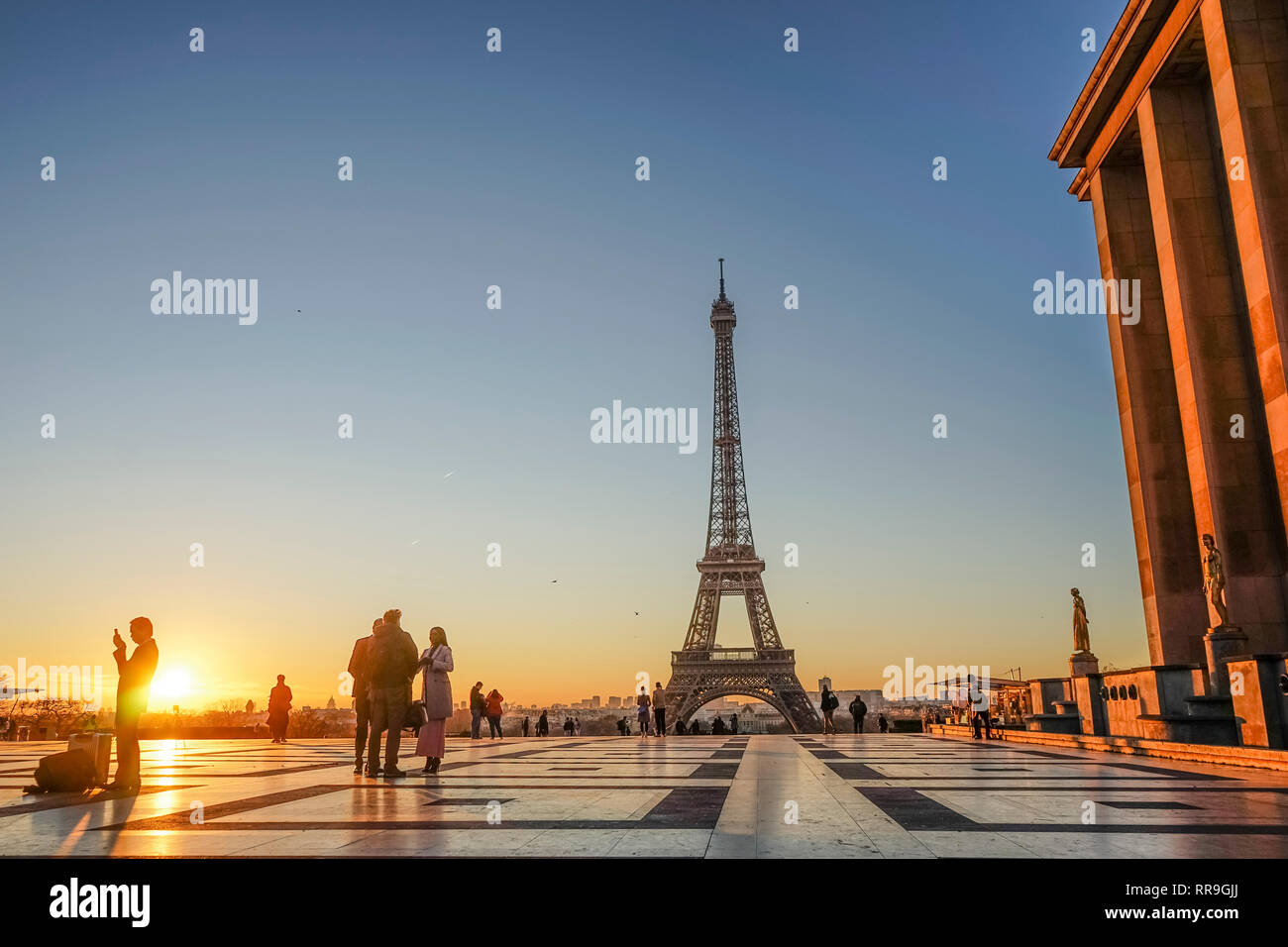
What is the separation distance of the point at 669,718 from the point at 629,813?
61.6 m

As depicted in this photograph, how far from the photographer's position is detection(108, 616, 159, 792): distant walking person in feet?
31.3

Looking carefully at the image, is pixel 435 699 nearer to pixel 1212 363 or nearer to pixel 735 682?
pixel 1212 363

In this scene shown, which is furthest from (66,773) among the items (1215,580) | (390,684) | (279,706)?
(1215,580)

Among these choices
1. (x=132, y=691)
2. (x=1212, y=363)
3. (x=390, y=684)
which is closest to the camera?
(x=132, y=691)

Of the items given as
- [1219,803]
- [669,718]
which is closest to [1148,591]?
[1219,803]

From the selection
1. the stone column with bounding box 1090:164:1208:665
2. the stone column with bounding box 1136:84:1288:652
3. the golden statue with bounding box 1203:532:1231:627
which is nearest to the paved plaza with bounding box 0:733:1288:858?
the golden statue with bounding box 1203:532:1231:627

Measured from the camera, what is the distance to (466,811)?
787 centimetres

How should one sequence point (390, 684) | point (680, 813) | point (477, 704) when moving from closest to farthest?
point (680, 813), point (390, 684), point (477, 704)

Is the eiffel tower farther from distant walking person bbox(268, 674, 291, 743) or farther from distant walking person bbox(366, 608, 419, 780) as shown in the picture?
distant walking person bbox(366, 608, 419, 780)

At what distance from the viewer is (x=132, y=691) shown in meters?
9.59

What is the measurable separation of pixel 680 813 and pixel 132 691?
6279mm
